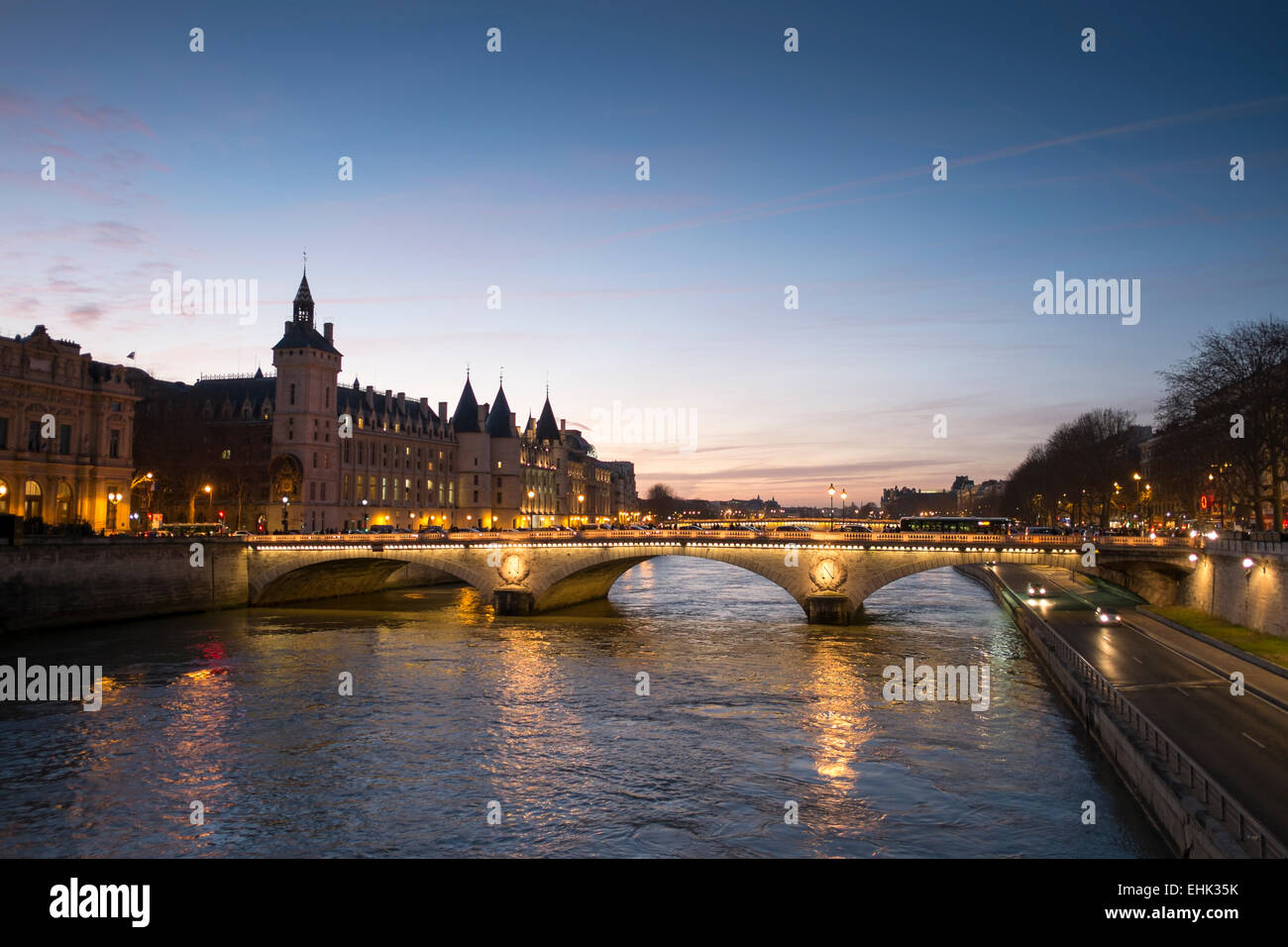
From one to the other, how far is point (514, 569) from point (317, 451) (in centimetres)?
4667

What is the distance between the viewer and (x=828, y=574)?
2453 inches

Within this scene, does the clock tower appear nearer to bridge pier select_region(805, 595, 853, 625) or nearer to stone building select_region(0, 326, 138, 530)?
stone building select_region(0, 326, 138, 530)

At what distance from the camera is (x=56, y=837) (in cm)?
2266

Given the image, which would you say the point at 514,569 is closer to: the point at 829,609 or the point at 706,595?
the point at 829,609

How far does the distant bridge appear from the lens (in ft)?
192

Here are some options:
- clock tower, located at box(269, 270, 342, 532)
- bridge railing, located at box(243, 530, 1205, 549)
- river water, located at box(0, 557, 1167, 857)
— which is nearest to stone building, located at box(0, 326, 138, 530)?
bridge railing, located at box(243, 530, 1205, 549)

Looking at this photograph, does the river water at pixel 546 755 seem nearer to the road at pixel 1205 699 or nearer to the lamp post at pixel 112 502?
the road at pixel 1205 699

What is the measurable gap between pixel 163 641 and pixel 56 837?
33280 millimetres

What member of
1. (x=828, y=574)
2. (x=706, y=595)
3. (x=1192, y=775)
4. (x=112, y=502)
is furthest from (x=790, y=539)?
(x=112, y=502)

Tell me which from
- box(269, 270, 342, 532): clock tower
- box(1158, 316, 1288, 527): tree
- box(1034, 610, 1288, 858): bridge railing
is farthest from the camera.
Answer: box(269, 270, 342, 532): clock tower

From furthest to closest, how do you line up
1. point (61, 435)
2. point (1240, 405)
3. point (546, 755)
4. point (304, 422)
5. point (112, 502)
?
point (304, 422) → point (112, 502) → point (61, 435) → point (1240, 405) → point (546, 755)

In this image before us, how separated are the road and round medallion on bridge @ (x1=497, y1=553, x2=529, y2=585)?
3479 cm

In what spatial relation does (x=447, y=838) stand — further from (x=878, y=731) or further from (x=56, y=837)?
(x=878, y=731)

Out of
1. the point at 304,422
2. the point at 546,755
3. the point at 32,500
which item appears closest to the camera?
the point at 546,755
